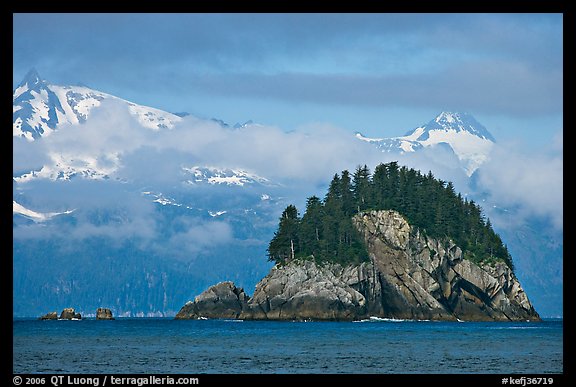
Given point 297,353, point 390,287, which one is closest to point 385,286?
point 390,287

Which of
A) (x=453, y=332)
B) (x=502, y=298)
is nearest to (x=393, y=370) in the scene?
(x=453, y=332)

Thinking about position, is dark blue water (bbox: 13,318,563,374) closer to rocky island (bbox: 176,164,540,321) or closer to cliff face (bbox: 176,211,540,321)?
cliff face (bbox: 176,211,540,321)

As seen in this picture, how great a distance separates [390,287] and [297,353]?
94417 mm

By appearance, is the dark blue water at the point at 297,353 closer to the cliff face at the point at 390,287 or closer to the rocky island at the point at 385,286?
the cliff face at the point at 390,287

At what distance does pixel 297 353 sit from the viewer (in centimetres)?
9588

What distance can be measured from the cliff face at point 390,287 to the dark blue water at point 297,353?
42629mm

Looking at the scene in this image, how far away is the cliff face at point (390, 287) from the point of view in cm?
18375

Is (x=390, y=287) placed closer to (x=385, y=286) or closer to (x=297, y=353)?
(x=385, y=286)
